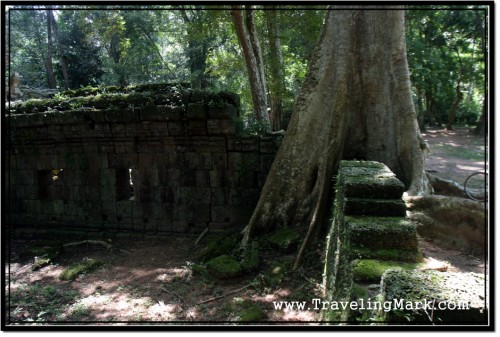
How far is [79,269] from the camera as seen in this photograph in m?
5.52

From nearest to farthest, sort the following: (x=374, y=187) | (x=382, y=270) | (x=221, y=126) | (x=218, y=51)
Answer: (x=382, y=270)
(x=374, y=187)
(x=221, y=126)
(x=218, y=51)

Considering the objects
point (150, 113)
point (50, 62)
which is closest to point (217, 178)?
Answer: point (150, 113)

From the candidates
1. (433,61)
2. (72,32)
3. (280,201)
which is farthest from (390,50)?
(72,32)

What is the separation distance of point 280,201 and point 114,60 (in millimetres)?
17734

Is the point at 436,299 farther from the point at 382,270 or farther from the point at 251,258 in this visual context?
the point at 251,258

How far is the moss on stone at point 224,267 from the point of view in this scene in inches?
181

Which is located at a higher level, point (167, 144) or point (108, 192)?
point (167, 144)

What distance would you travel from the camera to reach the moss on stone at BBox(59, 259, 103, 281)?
17.6 ft

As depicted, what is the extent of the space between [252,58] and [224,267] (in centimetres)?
618

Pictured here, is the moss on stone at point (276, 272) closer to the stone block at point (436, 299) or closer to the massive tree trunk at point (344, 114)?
the massive tree trunk at point (344, 114)

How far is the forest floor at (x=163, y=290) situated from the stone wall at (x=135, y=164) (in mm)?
947

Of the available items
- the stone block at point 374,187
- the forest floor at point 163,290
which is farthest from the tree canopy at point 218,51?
the stone block at point 374,187

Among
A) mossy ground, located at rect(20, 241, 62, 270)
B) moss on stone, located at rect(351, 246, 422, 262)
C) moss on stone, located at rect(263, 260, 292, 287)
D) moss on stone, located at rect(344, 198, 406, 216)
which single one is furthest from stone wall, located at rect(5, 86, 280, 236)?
moss on stone, located at rect(351, 246, 422, 262)

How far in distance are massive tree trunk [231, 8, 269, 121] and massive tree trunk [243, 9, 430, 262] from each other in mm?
3742
